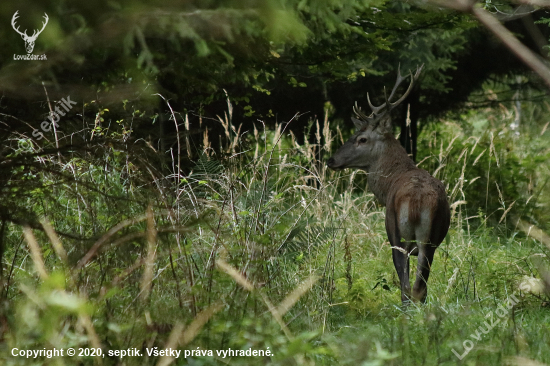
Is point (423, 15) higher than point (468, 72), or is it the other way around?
point (423, 15)

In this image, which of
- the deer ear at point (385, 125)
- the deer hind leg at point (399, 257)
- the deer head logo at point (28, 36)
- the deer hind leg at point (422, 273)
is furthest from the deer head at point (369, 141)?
the deer head logo at point (28, 36)

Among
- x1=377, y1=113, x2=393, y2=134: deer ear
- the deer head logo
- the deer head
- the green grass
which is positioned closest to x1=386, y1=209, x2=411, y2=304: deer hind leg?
the green grass

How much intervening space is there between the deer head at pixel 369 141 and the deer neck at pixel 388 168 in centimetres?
8

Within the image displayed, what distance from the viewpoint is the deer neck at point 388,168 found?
624 cm

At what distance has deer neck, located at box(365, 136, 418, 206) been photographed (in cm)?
624

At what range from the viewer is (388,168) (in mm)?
6414

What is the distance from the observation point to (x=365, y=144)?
679 centimetres

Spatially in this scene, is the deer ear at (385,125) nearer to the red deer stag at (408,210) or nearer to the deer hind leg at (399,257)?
the red deer stag at (408,210)

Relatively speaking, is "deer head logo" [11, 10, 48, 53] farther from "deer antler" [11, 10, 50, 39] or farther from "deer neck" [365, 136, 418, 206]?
"deer neck" [365, 136, 418, 206]

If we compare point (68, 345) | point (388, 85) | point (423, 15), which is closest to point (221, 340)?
point (68, 345)

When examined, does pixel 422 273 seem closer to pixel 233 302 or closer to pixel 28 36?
pixel 233 302

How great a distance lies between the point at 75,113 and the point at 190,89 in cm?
94

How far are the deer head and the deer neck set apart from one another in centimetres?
8

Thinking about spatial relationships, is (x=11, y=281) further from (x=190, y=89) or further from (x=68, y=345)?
(x=190, y=89)
